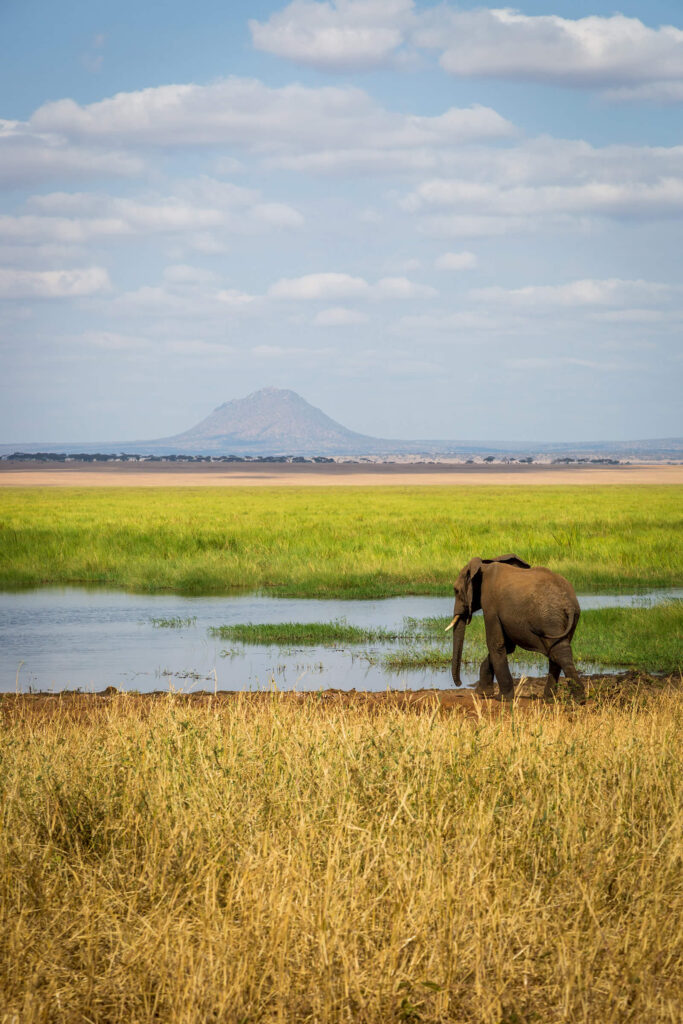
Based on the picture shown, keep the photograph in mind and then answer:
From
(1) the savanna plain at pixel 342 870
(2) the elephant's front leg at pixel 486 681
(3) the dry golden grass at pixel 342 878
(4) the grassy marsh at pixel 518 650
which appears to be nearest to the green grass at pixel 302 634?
(4) the grassy marsh at pixel 518 650

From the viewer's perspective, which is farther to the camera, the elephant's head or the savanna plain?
the elephant's head

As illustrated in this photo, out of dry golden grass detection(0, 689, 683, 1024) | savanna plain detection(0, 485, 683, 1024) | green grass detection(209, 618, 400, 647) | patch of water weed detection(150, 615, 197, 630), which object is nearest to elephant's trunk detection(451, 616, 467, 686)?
savanna plain detection(0, 485, 683, 1024)

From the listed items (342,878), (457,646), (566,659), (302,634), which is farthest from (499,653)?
(302,634)

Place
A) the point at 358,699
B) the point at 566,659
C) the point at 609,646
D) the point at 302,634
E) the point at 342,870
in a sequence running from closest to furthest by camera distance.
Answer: the point at 342,870, the point at 566,659, the point at 358,699, the point at 609,646, the point at 302,634

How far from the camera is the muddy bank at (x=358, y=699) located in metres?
11.2

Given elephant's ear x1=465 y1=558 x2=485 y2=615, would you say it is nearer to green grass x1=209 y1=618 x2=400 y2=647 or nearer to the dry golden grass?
the dry golden grass

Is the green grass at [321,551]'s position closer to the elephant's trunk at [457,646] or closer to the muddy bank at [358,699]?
the muddy bank at [358,699]

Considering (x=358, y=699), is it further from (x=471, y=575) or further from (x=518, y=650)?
(x=518, y=650)

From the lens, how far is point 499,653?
477 inches

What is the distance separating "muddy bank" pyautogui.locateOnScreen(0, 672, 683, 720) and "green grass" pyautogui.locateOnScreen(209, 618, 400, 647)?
5157 mm

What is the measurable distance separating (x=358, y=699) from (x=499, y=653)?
1.67m

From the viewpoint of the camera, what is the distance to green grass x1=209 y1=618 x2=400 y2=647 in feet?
62.0

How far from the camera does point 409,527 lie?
40.6 metres

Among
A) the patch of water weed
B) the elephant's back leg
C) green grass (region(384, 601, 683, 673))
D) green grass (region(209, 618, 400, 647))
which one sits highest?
the elephant's back leg
